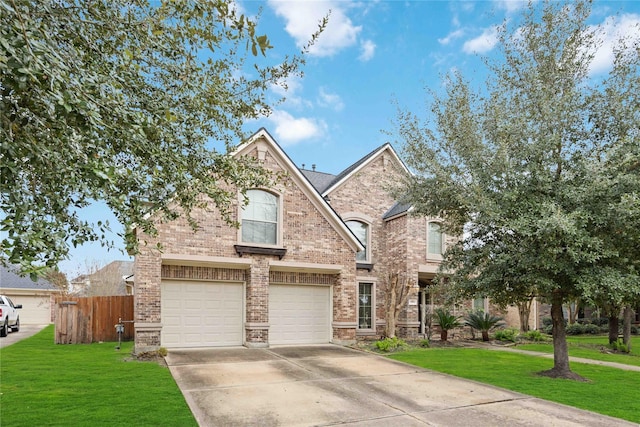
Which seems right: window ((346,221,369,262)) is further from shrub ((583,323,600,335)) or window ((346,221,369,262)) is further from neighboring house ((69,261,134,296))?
neighboring house ((69,261,134,296))

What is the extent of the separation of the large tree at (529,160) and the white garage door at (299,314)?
19.8 ft

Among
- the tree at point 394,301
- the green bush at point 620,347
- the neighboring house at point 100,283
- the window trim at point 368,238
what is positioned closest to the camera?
the green bush at point 620,347

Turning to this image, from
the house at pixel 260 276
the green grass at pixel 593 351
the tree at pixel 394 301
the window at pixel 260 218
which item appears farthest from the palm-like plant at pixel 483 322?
the window at pixel 260 218

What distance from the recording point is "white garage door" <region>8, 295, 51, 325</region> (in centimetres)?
3062

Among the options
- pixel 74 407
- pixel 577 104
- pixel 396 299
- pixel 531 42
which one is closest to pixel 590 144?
pixel 577 104

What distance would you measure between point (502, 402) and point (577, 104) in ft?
21.3

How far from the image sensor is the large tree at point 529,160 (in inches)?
360

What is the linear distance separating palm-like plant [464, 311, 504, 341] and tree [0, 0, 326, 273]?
1437 centimetres

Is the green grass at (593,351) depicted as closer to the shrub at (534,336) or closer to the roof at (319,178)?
the shrub at (534,336)

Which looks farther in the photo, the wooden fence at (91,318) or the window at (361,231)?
the window at (361,231)

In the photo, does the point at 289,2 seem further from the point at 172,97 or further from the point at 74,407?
the point at 74,407

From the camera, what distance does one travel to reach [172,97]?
602 centimetres

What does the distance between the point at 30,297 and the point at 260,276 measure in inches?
957

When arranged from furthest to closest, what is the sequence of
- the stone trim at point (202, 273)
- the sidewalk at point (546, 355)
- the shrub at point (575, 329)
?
the shrub at point (575, 329)
the stone trim at point (202, 273)
the sidewalk at point (546, 355)
